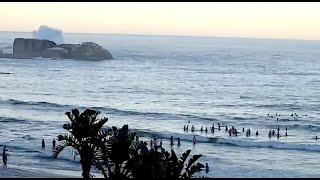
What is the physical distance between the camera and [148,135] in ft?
162

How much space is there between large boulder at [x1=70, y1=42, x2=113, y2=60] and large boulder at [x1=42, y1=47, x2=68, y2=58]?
7.33ft

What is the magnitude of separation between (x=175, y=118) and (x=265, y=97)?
84.3 ft

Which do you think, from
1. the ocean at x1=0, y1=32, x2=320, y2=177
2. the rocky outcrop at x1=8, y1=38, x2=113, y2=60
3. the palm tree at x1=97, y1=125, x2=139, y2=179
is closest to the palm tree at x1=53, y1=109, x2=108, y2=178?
the palm tree at x1=97, y1=125, x2=139, y2=179

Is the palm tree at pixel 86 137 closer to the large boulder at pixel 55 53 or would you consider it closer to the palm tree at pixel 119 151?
the palm tree at pixel 119 151

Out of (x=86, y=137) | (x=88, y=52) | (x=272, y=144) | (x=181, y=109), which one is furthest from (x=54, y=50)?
(x=86, y=137)

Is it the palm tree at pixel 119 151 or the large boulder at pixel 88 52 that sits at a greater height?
the large boulder at pixel 88 52

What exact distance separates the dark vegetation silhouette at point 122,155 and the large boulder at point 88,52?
14047 cm

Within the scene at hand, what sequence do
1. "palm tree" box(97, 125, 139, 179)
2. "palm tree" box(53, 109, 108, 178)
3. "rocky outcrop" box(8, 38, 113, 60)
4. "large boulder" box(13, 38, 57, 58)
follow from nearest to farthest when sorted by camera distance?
"palm tree" box(97, 125, 139, 179), "palm tree" box(53, 109, 108, 178), "rocky outcrop" box(8, 38, 113, 60), "large boulder" box(13, 38, 57, 58)

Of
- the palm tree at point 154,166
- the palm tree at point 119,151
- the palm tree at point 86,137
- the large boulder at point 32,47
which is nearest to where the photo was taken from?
the palm tree at point 154,166

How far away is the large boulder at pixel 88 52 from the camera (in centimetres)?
15562

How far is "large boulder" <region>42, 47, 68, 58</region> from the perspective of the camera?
155125mm

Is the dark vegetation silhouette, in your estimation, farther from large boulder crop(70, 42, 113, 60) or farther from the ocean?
large boulder crop(70, 42, 113, 60)

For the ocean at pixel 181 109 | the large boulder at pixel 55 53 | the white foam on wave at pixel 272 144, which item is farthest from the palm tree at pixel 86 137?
the large boulder at pixel 55 53

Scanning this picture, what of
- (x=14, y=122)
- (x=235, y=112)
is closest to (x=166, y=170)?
(x=14, y=122)
